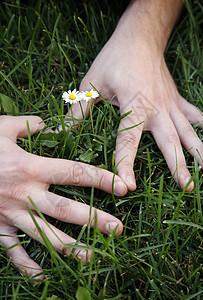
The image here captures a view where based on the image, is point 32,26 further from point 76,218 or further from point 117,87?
point 76,218

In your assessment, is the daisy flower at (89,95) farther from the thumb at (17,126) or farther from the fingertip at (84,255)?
the fingertip at (84,255)

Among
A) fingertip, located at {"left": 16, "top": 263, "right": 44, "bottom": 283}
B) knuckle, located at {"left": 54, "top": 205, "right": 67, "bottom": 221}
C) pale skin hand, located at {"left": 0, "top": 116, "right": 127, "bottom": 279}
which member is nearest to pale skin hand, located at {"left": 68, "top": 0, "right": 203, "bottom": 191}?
pale skin hand, located at {"left": 0, "top": 116, "right": 127, "bottom": 279}

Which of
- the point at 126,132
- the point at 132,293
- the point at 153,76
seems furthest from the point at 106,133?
the point at 132,293

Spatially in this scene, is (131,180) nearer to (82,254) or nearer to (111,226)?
(111,226)

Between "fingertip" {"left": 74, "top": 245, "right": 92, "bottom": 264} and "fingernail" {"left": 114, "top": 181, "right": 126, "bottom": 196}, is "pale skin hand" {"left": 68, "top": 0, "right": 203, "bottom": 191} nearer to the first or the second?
"fingernail" {"left": 114, "top": 181, "right": 126, "bottom": 196}

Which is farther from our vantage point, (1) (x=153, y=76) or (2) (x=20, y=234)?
(1) (x=153, y=76)

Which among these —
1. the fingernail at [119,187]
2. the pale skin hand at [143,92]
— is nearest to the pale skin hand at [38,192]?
the fingernail at [119,187]
